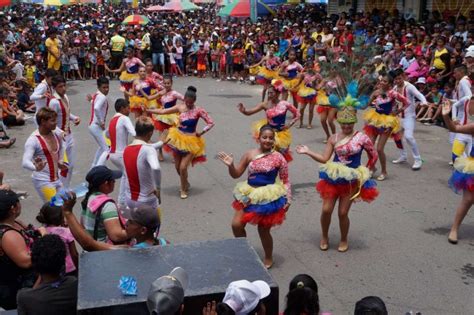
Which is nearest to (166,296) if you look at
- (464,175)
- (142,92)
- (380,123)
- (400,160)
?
(464,175)

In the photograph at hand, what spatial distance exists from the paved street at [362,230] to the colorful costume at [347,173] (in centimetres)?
83

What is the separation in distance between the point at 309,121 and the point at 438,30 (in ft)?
23.2

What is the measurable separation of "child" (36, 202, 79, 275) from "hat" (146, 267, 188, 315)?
2142 millimetres

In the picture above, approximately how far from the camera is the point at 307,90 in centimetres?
1409

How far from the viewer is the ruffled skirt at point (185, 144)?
9.17 m

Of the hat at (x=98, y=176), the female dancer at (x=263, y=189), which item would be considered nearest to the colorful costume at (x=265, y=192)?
the female dancer at (x=263, y=189)

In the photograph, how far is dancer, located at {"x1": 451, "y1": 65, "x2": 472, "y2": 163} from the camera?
31.2ft

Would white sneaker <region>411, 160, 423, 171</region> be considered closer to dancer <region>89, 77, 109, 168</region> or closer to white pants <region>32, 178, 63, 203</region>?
dancer <region>89, 77, 109, 168</region>

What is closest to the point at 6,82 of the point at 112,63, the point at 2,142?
the point at 2,142

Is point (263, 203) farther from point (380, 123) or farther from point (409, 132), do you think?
point (409, 132)

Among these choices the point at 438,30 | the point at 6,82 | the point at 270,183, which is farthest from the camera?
the point at 438,30

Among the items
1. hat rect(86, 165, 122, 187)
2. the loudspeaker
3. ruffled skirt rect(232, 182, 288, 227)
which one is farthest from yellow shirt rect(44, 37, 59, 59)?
the loudspeaker

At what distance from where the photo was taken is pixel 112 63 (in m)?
24.1

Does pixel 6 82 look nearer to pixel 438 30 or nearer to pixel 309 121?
pixel 309 121
